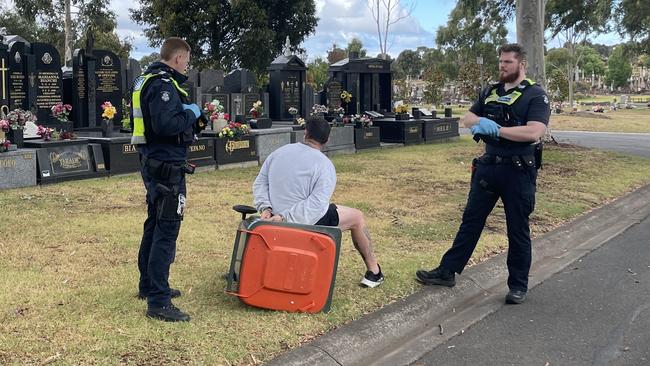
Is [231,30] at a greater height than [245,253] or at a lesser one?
greater

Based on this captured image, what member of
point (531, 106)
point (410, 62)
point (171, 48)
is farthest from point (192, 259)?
point (410, 62)

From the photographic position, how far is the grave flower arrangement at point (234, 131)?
42.2 feet

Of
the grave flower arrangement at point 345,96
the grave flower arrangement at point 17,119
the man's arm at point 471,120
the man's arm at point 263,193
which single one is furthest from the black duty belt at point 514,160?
the grave flower arrangement at point 345,96

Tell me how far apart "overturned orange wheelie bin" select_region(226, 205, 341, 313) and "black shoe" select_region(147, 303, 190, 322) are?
0.38 meters

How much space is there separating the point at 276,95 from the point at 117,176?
6613 mm

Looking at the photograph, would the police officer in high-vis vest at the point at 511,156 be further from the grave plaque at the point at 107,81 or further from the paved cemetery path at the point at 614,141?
the paved cemetery path at the point at 614,141

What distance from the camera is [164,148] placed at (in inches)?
161

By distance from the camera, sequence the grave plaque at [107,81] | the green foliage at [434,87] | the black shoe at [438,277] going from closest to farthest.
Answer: the black shoe at [438,277] < the grave plaque at [107,81] < the green foliage at [434,87]

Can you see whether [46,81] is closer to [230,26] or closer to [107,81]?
[107,81]

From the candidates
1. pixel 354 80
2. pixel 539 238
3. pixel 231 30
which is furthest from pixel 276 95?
pixel 231 30

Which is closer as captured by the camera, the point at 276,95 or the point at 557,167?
the point at 557,167

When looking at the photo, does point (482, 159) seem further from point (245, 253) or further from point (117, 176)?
point (117, 176)

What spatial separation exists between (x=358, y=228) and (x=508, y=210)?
3.90ft

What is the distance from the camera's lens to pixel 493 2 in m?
26.6
